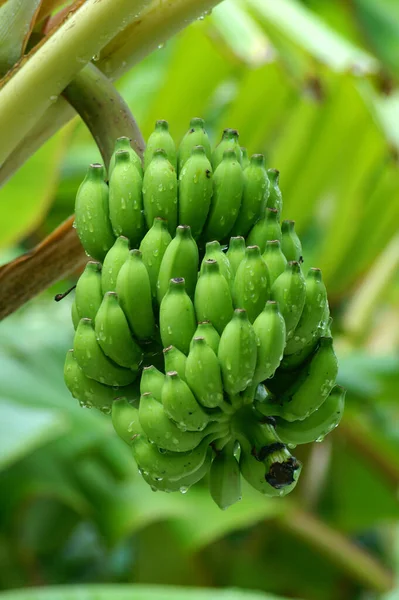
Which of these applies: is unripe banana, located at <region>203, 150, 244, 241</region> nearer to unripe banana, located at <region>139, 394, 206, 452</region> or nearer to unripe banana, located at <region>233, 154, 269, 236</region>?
unripe banana, located at <region>233, 154, 269, 236</region>

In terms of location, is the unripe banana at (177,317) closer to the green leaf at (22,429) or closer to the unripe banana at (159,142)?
the unripe banana at (159,142)

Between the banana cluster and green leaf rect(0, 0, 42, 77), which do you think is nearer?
the banana cluster

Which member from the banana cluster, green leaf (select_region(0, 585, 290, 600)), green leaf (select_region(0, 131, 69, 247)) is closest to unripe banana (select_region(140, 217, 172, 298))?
the banana cluster

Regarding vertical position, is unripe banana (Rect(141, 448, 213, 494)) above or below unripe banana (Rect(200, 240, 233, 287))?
below

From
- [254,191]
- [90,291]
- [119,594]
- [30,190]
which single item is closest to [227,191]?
[254,191]

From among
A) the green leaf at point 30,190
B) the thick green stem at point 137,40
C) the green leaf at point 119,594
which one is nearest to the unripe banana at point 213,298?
the thick green stem at point 137,40

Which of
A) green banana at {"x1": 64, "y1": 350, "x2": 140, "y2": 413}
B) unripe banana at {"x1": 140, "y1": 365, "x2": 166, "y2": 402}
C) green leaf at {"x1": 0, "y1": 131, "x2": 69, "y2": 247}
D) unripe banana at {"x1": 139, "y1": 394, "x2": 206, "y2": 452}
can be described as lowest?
green leaf at {"x1": 0, "y1": 131, "x2": 69, "y2": 247}
